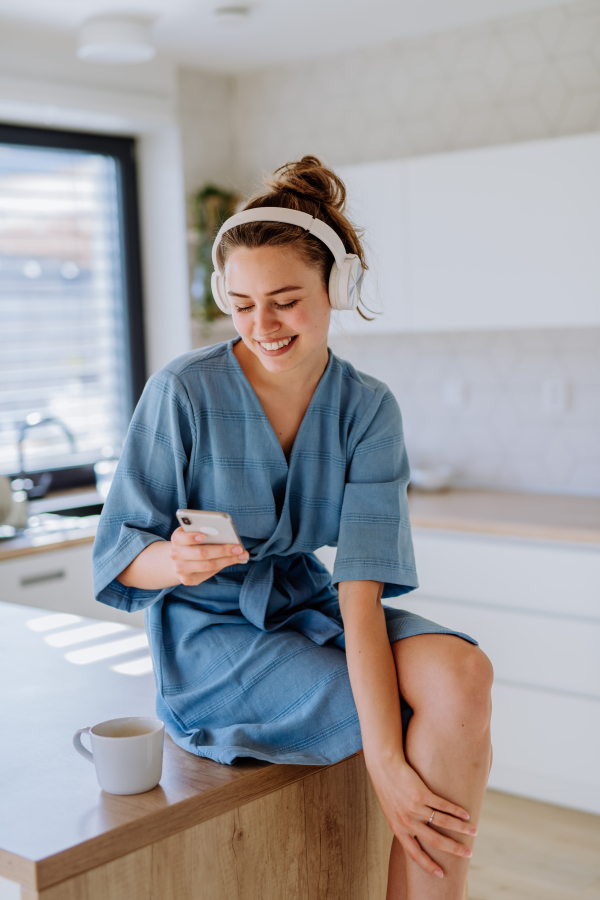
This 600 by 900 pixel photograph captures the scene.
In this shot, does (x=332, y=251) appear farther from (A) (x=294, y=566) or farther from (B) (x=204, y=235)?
(B) (x=204, y=235)

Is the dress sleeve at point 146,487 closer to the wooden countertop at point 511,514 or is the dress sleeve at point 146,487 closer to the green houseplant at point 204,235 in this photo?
the wooden countertop at point 511,514

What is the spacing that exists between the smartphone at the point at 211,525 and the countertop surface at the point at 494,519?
191cm

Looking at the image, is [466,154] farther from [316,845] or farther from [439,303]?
[316,845]

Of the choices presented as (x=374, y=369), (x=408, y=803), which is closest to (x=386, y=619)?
(x=408, y=803)

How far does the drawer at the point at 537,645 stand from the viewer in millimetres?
2895

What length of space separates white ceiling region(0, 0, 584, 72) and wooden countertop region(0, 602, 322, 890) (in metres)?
2.38

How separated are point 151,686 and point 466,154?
7.49 ft

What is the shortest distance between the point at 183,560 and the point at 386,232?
8.15ft

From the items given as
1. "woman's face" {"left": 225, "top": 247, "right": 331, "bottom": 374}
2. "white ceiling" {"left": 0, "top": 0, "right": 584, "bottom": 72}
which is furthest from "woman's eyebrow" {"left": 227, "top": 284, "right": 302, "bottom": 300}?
"white ceiling" {"left": 0, "top": 0, "right": 584, "bottom": 72}

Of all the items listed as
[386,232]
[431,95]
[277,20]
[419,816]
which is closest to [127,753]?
[419,816]

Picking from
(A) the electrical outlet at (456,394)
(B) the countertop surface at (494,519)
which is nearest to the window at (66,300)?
(B) the countertop surface at (494,519)

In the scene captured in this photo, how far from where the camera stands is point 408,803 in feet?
4.11

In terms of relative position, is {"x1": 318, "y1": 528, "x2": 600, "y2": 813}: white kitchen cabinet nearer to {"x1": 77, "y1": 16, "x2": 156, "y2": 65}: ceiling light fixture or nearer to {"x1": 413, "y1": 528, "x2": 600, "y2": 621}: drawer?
{"x1": 413, "y1": 528, "x2": 600, "y2": 621}: drawer

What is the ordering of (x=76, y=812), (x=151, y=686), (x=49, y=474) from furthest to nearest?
(x=49, y=474)
(x=151, y=686)
(x=76, y=812)
